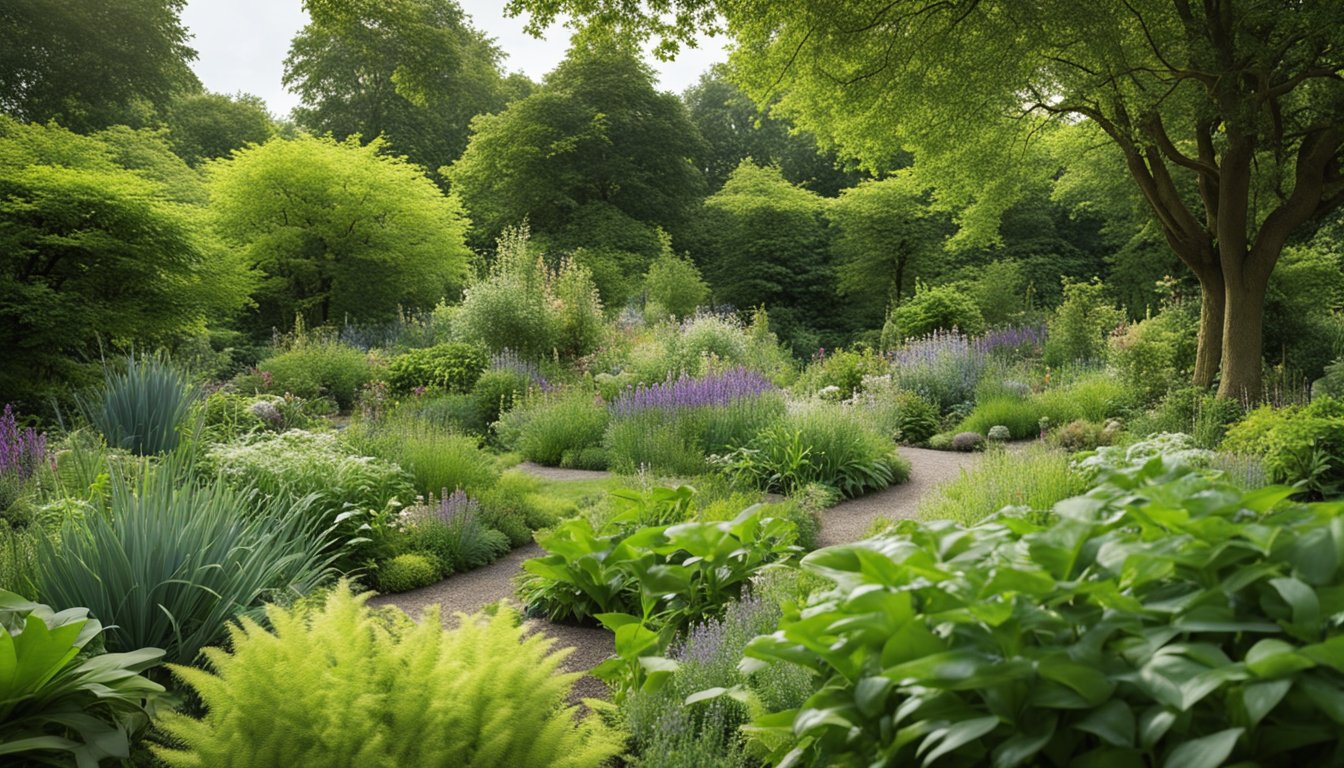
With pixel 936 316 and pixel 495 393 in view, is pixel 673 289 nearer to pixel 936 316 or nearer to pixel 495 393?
pixel 936 316

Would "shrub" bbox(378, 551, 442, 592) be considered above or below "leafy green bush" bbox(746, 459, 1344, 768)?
below

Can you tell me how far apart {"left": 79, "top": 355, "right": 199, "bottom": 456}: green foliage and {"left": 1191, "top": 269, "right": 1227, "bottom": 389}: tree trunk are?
10627mm

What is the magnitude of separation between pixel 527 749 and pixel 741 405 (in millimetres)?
6519

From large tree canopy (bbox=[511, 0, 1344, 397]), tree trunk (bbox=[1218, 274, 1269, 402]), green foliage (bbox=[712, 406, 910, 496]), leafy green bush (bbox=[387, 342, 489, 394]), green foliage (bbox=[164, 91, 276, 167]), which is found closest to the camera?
green foliage (bbox=[712, 406, 910, 496])

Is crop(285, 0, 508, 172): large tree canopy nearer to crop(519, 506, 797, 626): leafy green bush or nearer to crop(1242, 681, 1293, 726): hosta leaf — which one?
crop(519, 506, 797, 626): leafy green bush

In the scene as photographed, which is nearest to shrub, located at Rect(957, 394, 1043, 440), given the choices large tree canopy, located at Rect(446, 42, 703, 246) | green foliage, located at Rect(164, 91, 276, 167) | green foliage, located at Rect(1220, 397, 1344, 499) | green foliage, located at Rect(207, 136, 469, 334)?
green foliage, located at Rect(1220, 397, 1344, 499)

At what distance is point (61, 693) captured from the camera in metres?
2.36

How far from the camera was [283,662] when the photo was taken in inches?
81.4

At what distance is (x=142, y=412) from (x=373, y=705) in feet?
20.2

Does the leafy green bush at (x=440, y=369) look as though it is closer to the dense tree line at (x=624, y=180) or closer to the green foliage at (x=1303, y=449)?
the dense tree line at (x=624, y=180)

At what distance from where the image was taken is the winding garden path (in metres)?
3.96

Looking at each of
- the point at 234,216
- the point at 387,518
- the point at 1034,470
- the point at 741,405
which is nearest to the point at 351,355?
the point at 234,216

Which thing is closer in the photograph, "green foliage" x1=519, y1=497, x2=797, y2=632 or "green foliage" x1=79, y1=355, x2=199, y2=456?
"green foliage" x1=519, y1=497, x2=797, y2=632

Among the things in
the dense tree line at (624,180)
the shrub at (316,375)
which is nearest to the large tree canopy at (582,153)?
the dense tree line at (624,180)
